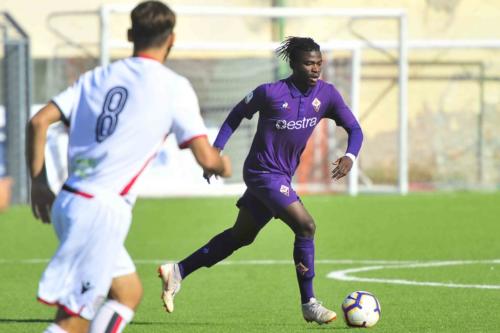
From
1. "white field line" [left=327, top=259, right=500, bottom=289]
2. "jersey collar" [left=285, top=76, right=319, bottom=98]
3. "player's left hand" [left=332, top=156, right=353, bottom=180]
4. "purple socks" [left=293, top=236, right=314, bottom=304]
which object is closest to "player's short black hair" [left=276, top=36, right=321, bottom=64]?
"jersey collar" [left=285, top=76, right=319, bottom=98]

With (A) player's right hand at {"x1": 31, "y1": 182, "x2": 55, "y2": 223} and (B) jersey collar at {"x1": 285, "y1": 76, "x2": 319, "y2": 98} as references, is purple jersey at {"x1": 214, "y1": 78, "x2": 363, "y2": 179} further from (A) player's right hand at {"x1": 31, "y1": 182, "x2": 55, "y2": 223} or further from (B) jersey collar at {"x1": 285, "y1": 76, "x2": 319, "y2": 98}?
(A) player's right hand at {"x1": 31, "y1": 182, "x2": 55, "y2": 223}

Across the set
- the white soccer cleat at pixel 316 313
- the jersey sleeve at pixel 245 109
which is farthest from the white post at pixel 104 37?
the white soccer cleat at pixel 316 313

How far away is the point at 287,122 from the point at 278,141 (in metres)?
0.15

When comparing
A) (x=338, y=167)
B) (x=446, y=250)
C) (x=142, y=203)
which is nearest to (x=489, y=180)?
(x=142, y=203)

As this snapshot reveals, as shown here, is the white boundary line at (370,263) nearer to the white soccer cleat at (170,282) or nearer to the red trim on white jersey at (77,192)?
the white soccer cleat at (170,282)

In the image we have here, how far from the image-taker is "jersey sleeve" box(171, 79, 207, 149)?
5808 millimetres

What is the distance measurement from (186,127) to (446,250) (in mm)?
8747

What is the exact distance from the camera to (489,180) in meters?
27.5

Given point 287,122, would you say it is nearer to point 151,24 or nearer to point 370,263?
point 151,24

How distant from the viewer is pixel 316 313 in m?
8.68

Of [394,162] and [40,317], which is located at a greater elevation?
[40,317]

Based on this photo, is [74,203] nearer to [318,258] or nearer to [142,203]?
[318,258]

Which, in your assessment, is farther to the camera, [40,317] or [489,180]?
[489,180]

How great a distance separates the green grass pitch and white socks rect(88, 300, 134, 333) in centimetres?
260
